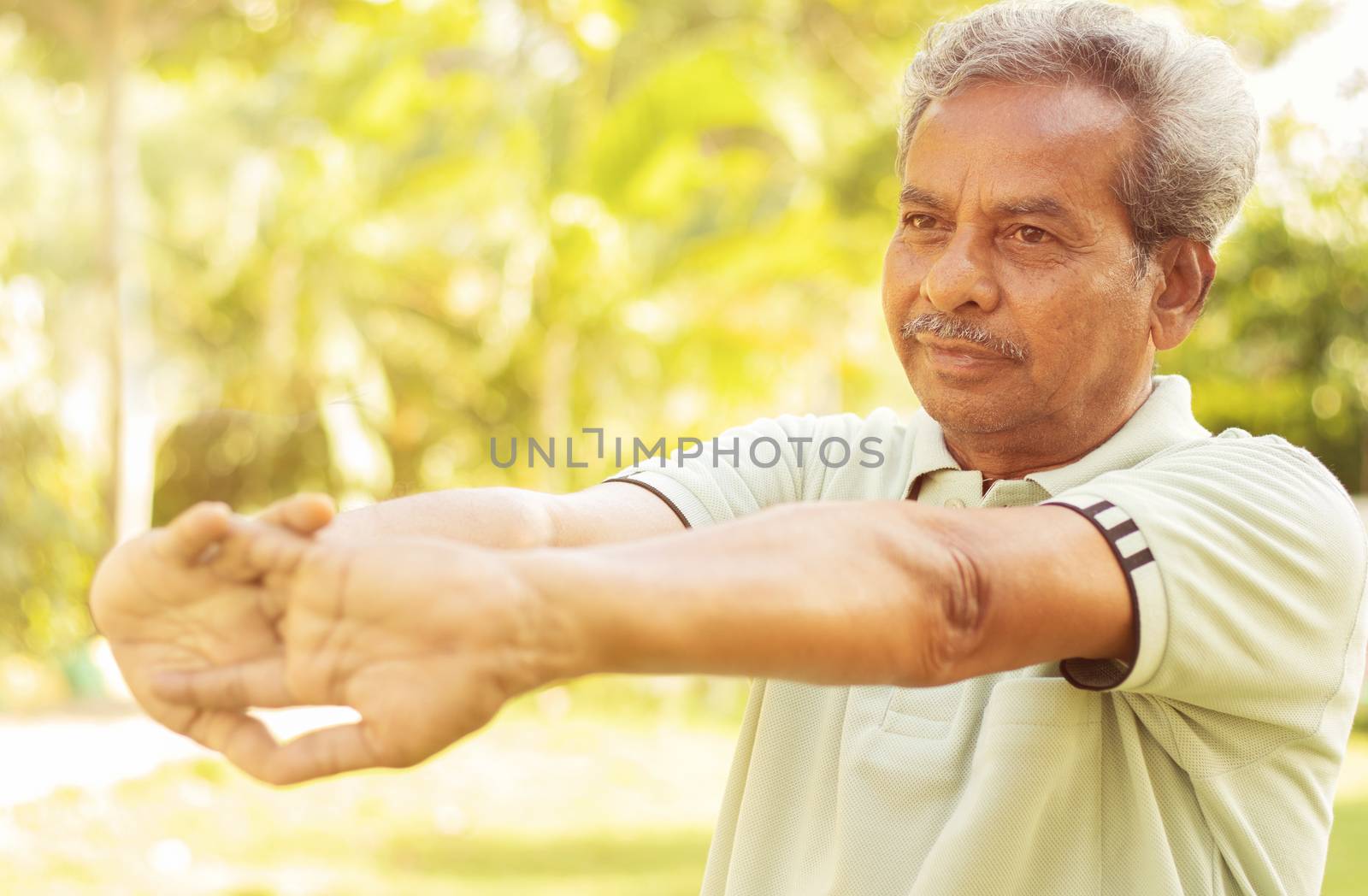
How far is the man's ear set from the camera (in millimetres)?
1583

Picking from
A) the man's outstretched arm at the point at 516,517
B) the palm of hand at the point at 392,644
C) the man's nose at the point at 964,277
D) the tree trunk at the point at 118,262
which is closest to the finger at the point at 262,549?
the palm of hand at the point at 392,644

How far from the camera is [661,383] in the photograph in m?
7.38

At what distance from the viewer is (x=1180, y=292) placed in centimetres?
160

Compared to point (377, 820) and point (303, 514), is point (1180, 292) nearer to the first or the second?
point (303, 514)

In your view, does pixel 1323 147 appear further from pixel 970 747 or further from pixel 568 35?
pixel 970 747

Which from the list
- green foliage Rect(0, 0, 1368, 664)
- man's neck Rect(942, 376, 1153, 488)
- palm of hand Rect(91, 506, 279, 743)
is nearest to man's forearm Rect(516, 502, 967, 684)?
palm of hand Rect(91, 506, 279, 743)

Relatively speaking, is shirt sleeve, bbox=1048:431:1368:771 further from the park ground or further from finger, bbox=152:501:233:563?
the park ground

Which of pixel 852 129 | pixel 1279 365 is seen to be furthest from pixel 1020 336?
pixel 852 129

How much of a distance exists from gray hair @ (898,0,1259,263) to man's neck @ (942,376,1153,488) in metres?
0.17

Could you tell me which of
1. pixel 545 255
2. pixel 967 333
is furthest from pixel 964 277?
pixel 545 255

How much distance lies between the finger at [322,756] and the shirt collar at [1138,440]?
84cm

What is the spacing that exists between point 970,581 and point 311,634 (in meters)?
0.51

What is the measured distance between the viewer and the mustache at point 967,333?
1.50 metres

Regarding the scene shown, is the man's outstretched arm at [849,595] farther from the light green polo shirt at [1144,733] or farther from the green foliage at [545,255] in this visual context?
the green foliage at [545,255]
